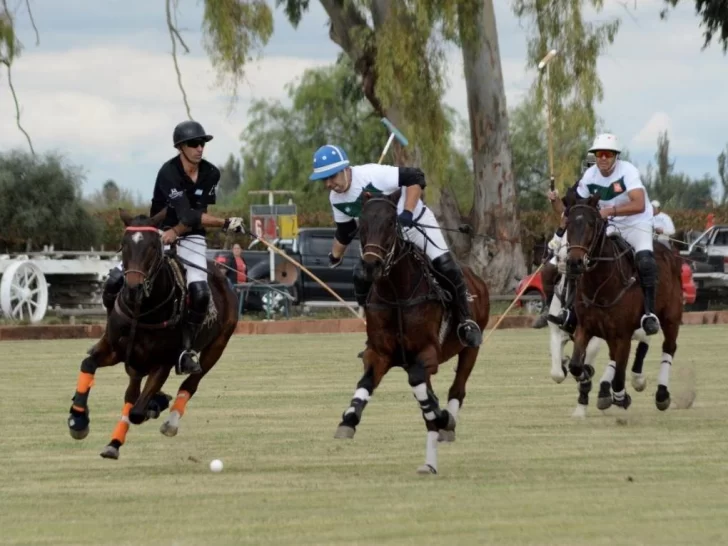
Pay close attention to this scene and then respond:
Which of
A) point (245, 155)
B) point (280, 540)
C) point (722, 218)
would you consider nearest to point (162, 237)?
point (280, 540)

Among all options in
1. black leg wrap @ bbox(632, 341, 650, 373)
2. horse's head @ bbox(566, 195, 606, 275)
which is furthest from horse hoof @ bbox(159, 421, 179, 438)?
black leg wrap @ bbox(632, 341, 650, 373)

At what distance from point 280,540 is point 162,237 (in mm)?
3983

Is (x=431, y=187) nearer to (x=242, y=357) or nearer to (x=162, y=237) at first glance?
(x=242, y=357)

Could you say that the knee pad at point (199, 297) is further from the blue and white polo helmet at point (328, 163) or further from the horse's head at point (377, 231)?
the horse's head at point (377, 231)

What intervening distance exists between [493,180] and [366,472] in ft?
81.4

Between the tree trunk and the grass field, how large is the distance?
16625mm

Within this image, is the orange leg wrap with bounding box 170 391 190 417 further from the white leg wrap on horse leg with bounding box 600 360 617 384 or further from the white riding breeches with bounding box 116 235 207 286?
the white leg wrap on horse leg with bounding box 600 360 617 384

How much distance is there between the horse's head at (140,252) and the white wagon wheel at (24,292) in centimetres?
1833

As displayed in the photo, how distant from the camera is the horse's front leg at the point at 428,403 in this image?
413 inches

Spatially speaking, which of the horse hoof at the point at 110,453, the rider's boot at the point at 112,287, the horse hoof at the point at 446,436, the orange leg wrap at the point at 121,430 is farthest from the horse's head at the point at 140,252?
the horse hoof at the point at 446,436

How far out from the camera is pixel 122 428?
37.1 feet

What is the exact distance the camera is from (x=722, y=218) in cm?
4834

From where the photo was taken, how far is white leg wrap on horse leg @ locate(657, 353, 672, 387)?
14903 millimetres

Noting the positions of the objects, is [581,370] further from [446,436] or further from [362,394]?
[362,394]
